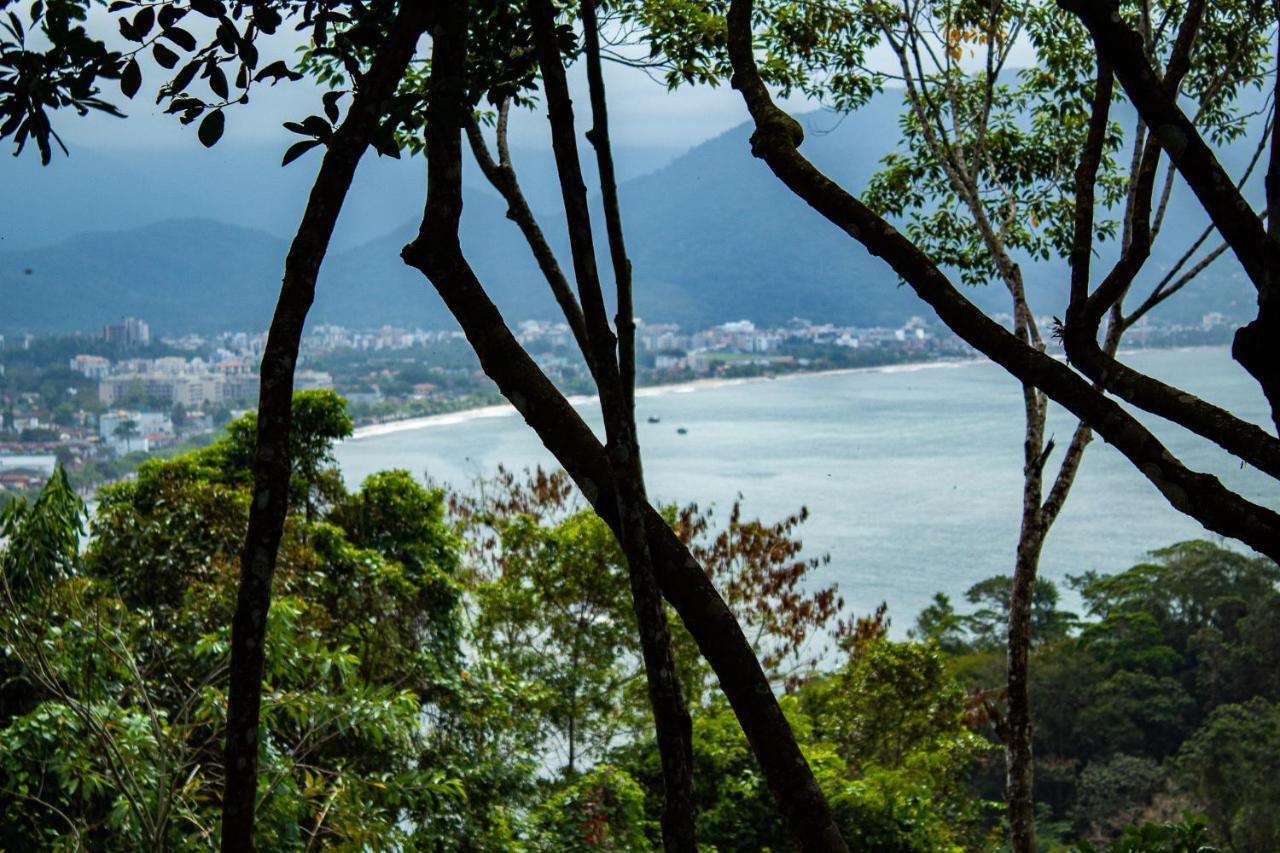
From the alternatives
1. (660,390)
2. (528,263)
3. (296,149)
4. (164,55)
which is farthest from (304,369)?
(296,149)

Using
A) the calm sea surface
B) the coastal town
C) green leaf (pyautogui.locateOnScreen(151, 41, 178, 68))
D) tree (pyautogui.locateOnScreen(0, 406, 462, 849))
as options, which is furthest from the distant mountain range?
green leaf (pyautogui.locateOnScreen(151, 41, 178, 68))

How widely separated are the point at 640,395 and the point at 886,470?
21.0 feet

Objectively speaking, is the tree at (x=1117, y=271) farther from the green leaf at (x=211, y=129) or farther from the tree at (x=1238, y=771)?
the tree at (x=1238, y=771)

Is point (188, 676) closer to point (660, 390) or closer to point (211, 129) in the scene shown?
point (211, 129)

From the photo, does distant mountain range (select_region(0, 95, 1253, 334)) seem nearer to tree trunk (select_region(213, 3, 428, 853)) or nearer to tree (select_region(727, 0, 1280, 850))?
tree (select_region(727, 0, 1280, 850))

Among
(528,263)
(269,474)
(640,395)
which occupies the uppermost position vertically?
(528,263)

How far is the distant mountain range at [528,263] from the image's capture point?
24344 millimetres

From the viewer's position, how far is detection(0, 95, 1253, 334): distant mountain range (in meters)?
24.3

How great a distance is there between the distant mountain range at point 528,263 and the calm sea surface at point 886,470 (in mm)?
2290

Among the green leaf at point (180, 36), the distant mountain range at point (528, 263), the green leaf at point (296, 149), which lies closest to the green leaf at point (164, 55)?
the green leaf at point (180, 36)

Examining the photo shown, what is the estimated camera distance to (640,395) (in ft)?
79.7

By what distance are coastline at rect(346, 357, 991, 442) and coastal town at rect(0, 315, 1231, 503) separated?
0.66ft

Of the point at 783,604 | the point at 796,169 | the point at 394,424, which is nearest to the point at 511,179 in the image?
the point at 796,169

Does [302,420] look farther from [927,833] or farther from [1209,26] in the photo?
[1209,26]
